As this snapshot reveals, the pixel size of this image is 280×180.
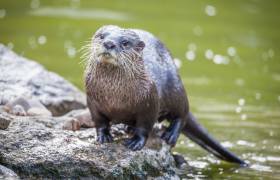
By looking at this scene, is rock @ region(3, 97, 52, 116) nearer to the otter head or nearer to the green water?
the otter head

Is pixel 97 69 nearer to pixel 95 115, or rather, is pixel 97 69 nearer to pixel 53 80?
pixel 95 115

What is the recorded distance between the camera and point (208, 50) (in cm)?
945

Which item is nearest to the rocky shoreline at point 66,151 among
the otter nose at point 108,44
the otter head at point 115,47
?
the otter head at point 115,47

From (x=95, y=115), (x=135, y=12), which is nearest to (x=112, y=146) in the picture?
(x=95, y=115)

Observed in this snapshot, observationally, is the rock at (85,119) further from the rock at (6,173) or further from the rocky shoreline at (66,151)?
the rock at (6,173)

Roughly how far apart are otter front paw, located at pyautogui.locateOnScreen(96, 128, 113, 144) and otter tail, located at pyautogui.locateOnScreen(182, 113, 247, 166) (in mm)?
956

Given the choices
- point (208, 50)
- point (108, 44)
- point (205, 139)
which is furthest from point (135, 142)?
point (208, 50)

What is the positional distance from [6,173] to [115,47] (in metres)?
0.84

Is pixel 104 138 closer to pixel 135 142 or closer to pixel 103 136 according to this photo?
pixel 103 136

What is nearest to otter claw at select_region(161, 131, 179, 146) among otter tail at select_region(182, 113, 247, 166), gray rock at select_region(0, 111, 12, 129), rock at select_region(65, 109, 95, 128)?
otter tail at select_region(182, 113, 247, 166)

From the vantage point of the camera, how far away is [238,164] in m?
5.24

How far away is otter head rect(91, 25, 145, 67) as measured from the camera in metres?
3.93

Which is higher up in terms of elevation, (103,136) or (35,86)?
(35,86)

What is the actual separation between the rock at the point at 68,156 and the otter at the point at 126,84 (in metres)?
0.11
